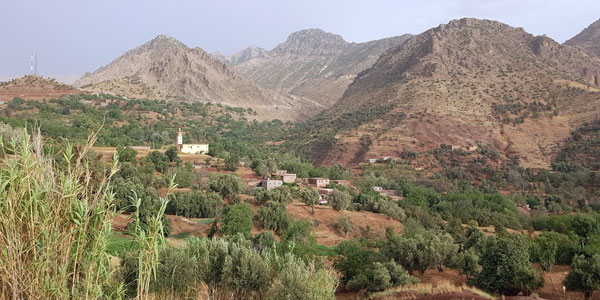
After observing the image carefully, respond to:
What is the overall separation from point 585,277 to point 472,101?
54611 millimetres

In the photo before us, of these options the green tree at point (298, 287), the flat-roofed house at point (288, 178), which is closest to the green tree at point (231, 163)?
the flat-roofed house at point (288, 178)

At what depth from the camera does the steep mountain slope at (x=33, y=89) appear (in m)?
64.5

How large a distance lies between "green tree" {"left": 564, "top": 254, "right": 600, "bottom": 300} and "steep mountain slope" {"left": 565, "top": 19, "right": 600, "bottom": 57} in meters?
109

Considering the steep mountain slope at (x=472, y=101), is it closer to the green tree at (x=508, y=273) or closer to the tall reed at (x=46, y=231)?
the green tree at (x=508, y=273)

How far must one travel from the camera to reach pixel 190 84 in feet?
324

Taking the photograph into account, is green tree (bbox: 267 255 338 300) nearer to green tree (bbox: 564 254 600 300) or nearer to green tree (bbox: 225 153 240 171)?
green tree (bbox: 564 254 600 300)

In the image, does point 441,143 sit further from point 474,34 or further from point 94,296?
point 94,296

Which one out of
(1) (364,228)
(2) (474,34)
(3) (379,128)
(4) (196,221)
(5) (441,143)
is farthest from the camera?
(2) (474,34)

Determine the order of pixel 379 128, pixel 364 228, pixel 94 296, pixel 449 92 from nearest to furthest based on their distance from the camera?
pixel 94 296, pixel 364 228, pixel 379 128, pixel 449 92

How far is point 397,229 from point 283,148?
38.5 metres

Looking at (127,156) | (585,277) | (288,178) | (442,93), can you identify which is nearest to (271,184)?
(288,178)

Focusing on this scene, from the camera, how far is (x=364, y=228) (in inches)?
1088

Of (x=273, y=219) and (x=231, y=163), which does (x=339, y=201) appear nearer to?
(x=273, y=219)

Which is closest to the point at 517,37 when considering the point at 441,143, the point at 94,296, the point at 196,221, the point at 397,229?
the point at 441,143
